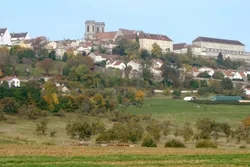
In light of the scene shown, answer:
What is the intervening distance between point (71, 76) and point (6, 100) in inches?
1096

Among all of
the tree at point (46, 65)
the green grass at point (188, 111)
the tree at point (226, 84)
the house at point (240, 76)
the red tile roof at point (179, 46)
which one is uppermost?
the red tile roof at point (179, 46)

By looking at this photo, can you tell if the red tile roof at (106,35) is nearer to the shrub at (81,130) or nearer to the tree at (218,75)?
the tree at (218,75)

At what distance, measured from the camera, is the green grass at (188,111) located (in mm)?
67000

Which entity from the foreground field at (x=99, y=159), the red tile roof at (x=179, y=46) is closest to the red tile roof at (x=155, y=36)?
the red tile roof at (x=179, y=46)

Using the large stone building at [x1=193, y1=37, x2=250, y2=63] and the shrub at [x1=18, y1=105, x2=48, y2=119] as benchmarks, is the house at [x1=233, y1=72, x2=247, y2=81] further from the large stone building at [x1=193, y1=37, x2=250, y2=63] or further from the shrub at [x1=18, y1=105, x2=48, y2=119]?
the shrub at [x1=18, y1=105, x2=48, y2=119]

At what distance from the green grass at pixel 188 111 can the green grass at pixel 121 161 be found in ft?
126

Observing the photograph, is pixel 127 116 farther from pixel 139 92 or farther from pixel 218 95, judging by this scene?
pixel 218 95

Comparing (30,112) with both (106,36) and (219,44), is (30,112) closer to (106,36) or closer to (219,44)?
(106,36)

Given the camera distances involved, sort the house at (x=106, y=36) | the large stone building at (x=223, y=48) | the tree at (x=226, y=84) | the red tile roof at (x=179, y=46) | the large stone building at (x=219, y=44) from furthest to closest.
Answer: the large stone building at (x=219, y=44), the large stone building at (x=223, y=48), the red tile roof at (x=179, y=46), the house at (x=106, y=36), the tree at (x=226, y=84)

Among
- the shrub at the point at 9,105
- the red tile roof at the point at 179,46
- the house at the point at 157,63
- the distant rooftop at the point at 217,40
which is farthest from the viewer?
the distant rooftop at the point at 217,40

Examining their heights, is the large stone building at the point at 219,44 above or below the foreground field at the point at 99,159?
above

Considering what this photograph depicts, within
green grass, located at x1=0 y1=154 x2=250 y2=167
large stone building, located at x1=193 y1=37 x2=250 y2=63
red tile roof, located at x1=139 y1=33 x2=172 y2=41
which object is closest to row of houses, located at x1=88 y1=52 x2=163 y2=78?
red tile roof, located at x1=139 y1=33 x2=172 y2=41

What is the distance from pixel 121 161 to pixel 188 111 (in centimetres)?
5043

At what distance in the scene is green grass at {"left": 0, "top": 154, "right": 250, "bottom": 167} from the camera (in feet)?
71.7
